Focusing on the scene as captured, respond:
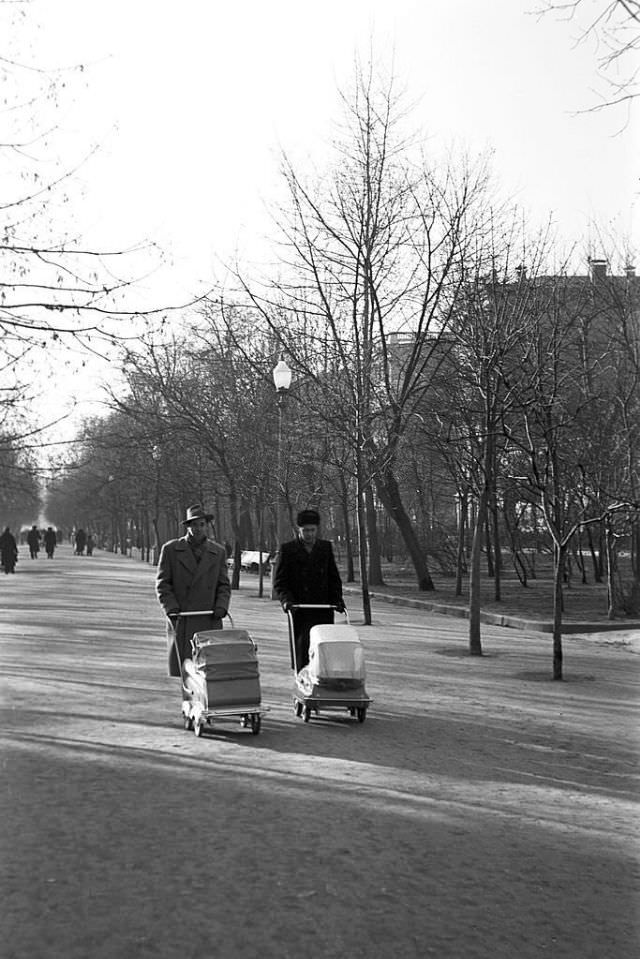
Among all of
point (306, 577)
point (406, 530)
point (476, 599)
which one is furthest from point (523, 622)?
point (406, 530)

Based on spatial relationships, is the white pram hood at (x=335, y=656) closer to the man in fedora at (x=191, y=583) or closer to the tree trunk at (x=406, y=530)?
the man in fedora at (x=191, y=583)

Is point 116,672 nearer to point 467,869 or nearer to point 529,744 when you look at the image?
point 529,744

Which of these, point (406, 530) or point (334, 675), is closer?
point (334, 675)

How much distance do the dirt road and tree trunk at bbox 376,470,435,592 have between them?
22.1 metres

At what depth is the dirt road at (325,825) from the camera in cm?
502

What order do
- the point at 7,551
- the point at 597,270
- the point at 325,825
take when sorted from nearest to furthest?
the point at 325,825 < the point at 597,270 < the point at 7,551

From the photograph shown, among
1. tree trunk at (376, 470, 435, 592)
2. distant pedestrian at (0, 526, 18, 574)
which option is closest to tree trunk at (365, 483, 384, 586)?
tree trunk at (376, 470, 435, 592)

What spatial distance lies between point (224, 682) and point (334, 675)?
3.67 ft

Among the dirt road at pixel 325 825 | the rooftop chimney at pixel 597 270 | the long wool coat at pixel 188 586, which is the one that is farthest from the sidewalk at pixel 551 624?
the rooftop chimney at pixel 597 270

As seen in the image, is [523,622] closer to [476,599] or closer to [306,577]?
[476,599]

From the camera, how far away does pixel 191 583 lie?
11.3 meters

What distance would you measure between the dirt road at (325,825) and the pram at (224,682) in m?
0.21

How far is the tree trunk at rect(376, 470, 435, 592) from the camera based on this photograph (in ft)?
118

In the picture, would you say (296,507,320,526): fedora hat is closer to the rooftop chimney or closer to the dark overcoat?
the dark overcoat
